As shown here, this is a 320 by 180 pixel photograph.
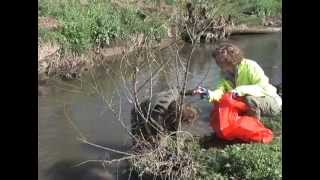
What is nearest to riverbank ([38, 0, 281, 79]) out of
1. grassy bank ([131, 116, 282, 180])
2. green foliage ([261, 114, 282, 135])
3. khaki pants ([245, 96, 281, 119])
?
green foliage ([261, 114, 282, 135])

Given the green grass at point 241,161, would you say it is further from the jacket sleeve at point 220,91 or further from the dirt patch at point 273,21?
the dirt patch at point 273,21

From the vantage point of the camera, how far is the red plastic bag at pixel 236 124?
646 centimetres

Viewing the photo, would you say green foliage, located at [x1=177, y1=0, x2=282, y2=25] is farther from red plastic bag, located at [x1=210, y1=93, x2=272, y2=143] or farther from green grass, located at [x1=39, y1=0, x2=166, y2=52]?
red plastic bag, located at [x1=210, y1=93, x2=272, y2=143]

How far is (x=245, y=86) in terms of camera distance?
659cm

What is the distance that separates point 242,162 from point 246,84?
1.26 m

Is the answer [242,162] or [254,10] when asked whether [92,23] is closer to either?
[242,162]

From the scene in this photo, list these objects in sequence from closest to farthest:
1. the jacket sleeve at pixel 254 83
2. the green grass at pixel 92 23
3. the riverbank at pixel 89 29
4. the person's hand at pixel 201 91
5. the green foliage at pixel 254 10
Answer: the person's hand at pixel 201 91 < the jacket sleeve at pixel 254 83 < the riverbank at pixel 89 29 < the green grass at pixel 92 23 < the green foliage at pixel 254 10

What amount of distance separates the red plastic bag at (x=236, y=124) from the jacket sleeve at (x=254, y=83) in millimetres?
127

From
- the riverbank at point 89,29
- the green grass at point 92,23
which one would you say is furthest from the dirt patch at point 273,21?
the green grass at point 92,23

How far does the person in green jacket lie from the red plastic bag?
11 centimetres

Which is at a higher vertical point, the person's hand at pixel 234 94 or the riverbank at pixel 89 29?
the riverbank at pixel 89 29

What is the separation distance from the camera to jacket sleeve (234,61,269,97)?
21.5 feet
